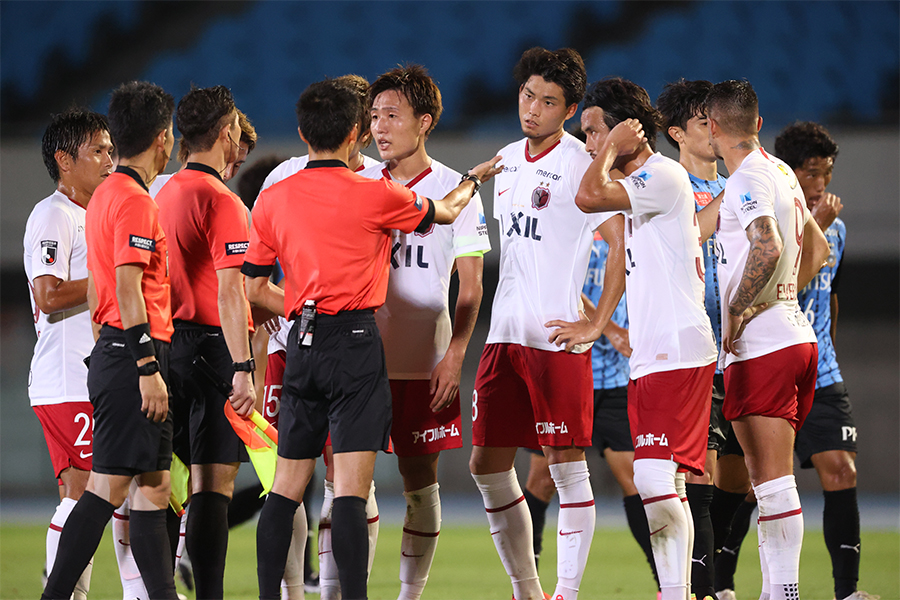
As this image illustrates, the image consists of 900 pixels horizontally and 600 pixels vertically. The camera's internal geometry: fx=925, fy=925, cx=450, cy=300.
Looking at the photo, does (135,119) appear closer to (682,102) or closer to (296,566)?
(296,566)

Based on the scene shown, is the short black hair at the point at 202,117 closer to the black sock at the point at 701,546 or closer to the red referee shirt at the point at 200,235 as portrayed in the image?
the red referee shirt at the point at 200,235

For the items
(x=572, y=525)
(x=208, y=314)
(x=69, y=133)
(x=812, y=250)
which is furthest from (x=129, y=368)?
(x=812, y=250)

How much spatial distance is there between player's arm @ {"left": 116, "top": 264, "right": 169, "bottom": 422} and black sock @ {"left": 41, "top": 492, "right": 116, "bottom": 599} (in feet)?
1.48

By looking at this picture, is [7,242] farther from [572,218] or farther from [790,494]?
[790,494]

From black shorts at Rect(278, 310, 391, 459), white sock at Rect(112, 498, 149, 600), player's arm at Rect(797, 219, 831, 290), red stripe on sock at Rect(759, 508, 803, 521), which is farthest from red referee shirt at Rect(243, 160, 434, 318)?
player's arm at Rect(797, 219, 831, 290)

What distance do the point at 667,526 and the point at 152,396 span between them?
239 centimetres

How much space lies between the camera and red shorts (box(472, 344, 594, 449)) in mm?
4746

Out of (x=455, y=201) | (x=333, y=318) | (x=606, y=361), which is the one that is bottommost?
(x=606, y=361)

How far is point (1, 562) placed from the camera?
8.03 meters

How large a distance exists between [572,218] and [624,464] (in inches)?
89.3

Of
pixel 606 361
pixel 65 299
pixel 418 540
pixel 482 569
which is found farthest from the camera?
pixel 482 569

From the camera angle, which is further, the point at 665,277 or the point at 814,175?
the point at 814,175

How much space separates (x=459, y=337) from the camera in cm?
468

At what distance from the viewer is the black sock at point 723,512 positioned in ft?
18.5
